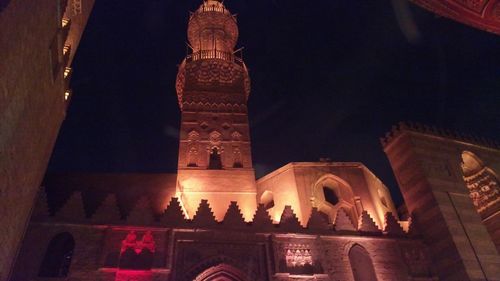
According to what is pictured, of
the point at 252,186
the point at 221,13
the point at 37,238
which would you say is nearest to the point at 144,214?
the point at 37,238

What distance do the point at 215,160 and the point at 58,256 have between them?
26.0 feet

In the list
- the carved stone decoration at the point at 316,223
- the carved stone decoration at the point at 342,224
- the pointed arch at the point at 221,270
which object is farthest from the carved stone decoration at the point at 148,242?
the carved stone decoration at the point at 342,224

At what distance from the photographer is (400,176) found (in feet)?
58.6

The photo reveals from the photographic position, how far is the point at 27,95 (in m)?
9.41

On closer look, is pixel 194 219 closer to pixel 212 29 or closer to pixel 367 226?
pixel 367 226

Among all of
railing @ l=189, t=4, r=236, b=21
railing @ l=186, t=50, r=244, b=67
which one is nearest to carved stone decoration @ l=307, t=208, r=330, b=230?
railing @ l=186, t=50, r=244, b=67

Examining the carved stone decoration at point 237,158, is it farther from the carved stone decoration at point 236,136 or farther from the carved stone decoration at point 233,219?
the carved stone decoration at point 233,219

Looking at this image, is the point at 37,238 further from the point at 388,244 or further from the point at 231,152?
the point at 388,244

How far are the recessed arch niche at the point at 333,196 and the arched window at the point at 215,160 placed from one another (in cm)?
444

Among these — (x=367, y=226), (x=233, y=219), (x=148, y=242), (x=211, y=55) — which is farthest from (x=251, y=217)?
(x=211, y=55)

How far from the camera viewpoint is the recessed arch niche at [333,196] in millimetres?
18328

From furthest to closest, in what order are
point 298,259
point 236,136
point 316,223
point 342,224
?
point 236,136, point 342,224, point 316,223, point 298,259

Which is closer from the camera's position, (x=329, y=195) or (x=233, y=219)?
(x=233, y=219)

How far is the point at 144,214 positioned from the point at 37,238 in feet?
11.0
